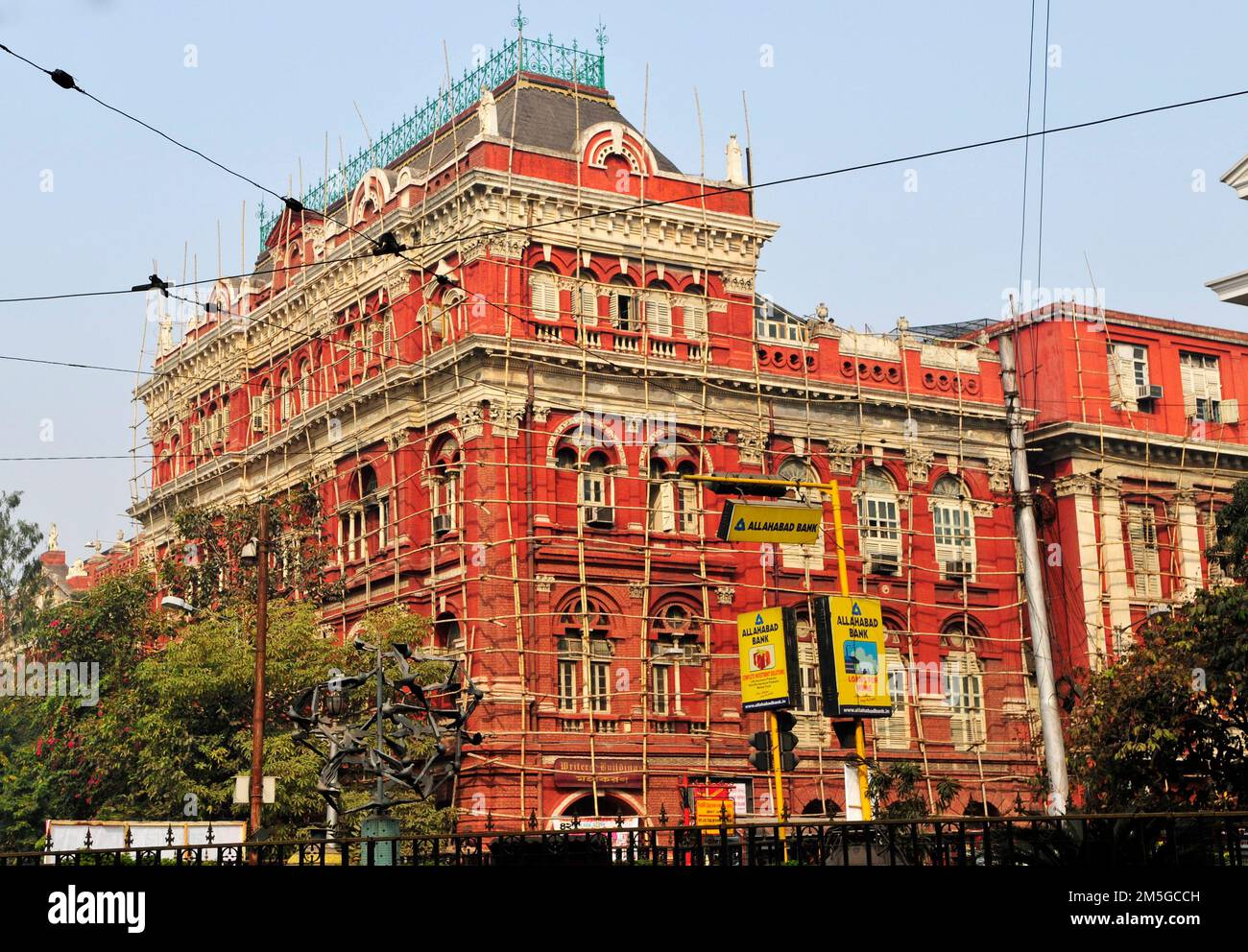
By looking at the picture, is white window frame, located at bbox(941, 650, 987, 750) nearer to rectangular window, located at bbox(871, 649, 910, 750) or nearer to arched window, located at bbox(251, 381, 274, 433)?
rectangular window, located at bbox(871, 649, 910, 750)

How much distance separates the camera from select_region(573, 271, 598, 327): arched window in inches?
1908

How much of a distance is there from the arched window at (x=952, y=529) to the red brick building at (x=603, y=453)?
0.27ft

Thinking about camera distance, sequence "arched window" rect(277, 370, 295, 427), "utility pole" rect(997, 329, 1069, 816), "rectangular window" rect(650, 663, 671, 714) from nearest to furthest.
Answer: "utility pole" rect(997, 329, 1069, 816) → "rectangular window" rect(650, 663, 671, 714) → "arched window" rect(277, 370, 295, 427)

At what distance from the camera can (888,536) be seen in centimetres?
5312

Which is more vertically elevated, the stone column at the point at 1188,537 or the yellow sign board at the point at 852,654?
the stone column at the point at 1188,537

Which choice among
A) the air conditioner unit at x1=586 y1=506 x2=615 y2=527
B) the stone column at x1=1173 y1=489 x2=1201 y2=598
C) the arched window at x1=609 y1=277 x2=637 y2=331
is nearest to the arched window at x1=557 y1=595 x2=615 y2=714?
the air conditioner unit at x1=586 y1=506 x2=615 y2=527

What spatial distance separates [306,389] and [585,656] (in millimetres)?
13912

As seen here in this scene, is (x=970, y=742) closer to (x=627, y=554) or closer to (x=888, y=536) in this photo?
(x=888, y=536)

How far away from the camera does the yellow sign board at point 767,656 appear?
126 feet

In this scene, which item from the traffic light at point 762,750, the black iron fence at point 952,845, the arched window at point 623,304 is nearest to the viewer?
the black iron fence at point 952,845

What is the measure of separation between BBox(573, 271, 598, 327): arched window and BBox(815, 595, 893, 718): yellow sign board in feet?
41.8

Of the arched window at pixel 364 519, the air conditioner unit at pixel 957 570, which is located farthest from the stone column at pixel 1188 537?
the arched window at pixel 364 519

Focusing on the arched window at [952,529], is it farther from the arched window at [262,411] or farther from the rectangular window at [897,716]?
the arched window at [262,411]

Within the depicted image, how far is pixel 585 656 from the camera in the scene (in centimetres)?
4584
